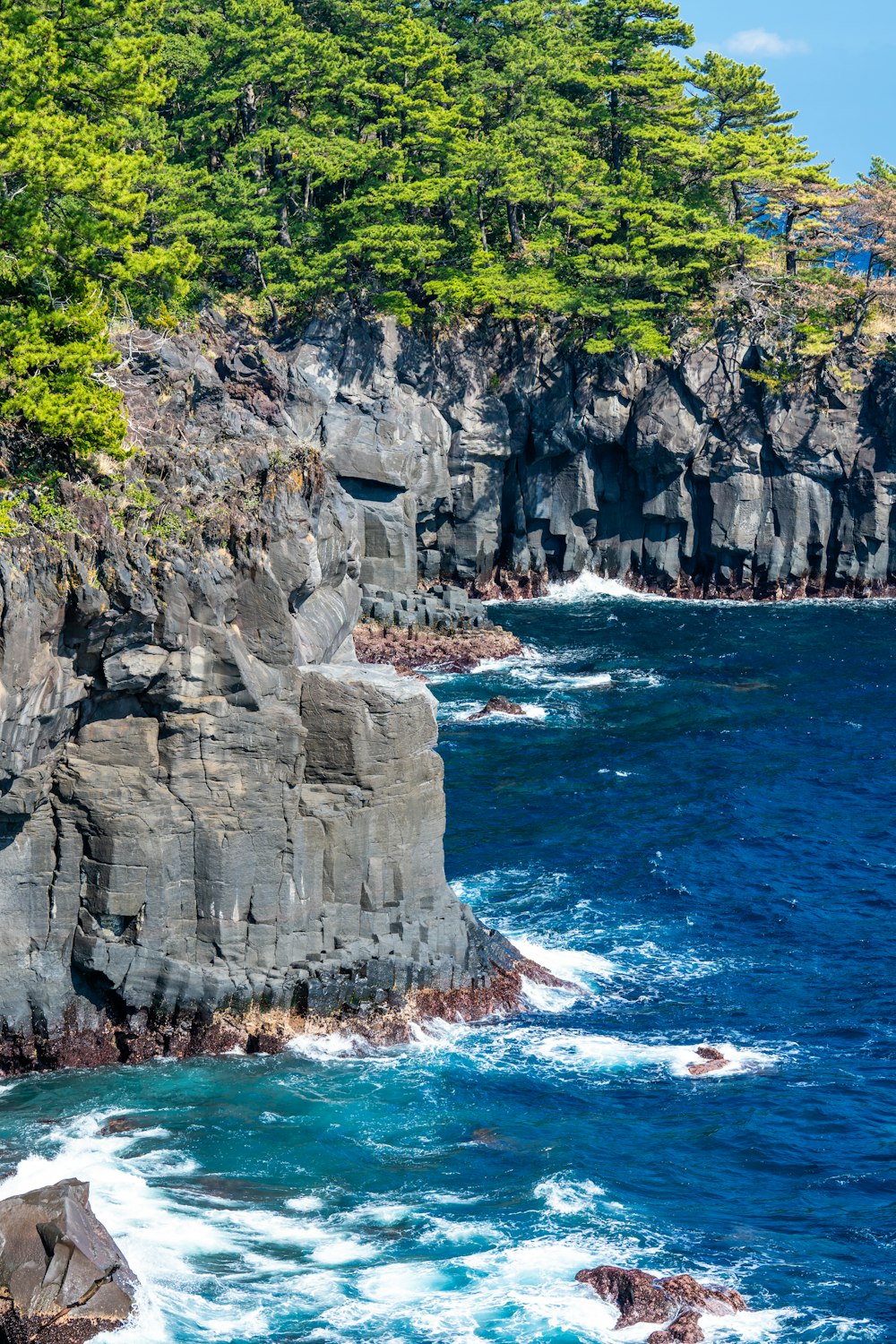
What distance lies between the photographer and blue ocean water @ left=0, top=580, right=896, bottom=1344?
94.1 ft

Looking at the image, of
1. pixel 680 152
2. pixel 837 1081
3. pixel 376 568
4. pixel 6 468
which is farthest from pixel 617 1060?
pixel 680 152

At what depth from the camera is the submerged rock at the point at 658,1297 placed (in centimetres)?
2773

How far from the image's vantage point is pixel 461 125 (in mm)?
102000

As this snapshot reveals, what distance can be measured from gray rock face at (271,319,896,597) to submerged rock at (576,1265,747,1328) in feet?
226

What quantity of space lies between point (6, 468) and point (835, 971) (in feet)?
94.7

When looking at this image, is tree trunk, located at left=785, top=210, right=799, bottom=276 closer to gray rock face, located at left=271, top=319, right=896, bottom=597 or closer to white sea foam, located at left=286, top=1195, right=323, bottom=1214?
gray rock face, located at left=271, top=319, right=896, bottom=597

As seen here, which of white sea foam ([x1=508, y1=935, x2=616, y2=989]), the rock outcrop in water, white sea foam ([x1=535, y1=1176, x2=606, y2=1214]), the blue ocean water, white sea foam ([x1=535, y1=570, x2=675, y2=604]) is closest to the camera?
the rock outcrop in water

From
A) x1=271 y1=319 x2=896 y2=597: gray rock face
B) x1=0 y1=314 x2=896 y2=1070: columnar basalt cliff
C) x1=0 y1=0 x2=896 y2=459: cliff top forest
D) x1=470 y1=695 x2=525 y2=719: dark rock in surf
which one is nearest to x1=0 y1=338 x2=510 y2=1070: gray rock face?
x1=0 y1=314 x2=896 y2=1070: columnar basalt cliff

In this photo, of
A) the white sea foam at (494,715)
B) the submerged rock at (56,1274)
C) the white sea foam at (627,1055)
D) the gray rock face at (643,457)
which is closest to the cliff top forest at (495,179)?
the gray rock face at (643,457)

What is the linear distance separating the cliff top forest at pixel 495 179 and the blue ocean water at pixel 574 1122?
157ft

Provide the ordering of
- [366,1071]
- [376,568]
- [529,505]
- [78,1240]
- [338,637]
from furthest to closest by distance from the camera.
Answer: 1. [529,505]
2. [376,568]
3. [338,637]
4. [366,1071]
5. [78,1240]

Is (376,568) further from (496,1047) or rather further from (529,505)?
(496,1047)

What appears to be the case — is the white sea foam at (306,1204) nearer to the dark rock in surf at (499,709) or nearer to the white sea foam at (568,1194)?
the white sea foam at (568,1194)

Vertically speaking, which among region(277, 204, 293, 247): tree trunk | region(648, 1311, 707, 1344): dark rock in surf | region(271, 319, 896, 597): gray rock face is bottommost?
region(648, 1311, 707, 1344): dark rock in surf
